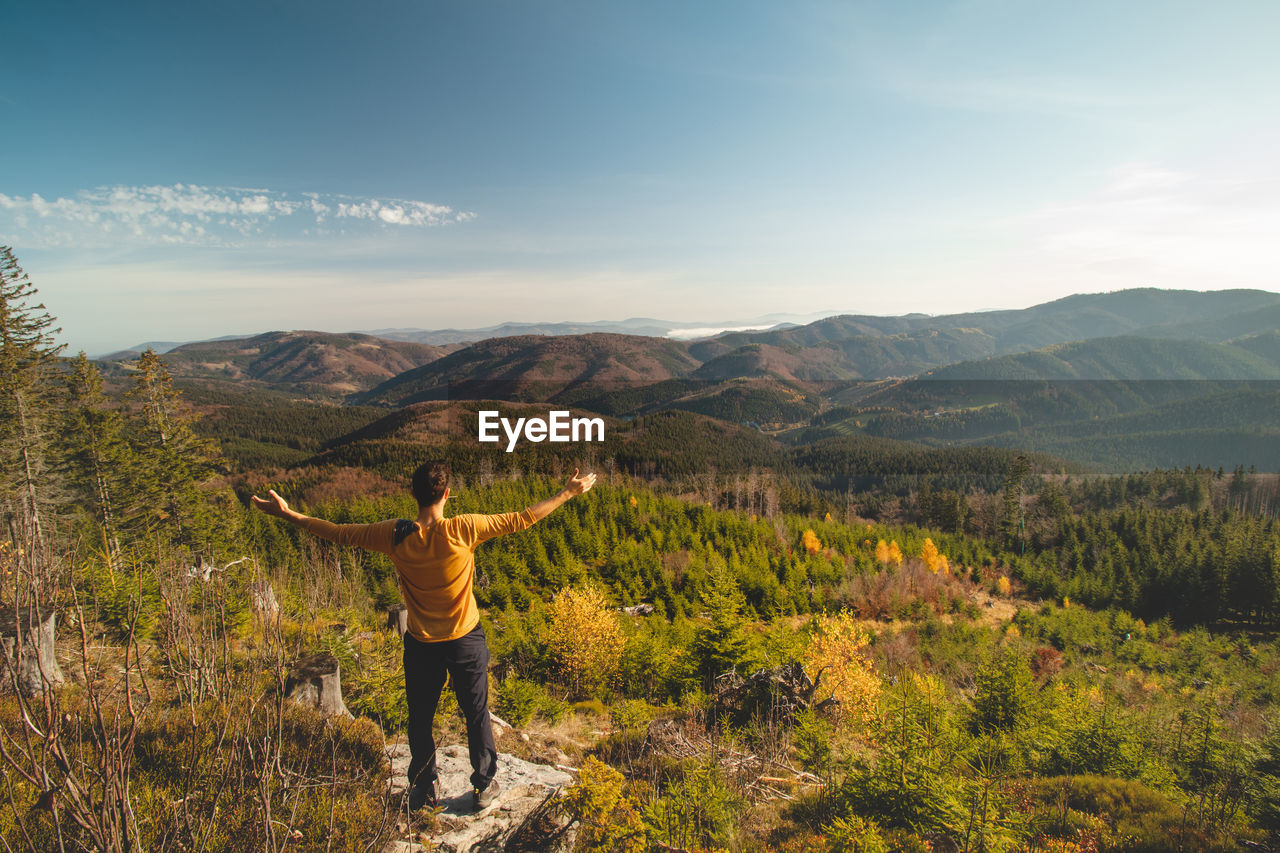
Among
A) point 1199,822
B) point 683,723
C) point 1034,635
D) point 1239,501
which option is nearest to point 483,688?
point 683,723

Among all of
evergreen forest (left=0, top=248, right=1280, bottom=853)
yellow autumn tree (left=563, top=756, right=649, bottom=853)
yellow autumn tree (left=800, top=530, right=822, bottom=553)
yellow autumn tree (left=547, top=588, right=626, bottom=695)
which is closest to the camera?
evergreen forest (left=0, top=248, right=1280, bottom=853)

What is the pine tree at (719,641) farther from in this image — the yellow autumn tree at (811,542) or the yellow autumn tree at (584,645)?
the yellow autumn tree at (811,542)

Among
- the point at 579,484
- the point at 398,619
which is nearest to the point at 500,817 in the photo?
the point at 579,484

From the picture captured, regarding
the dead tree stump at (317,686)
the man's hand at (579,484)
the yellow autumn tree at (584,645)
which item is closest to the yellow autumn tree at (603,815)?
the man's hand at (579,484)

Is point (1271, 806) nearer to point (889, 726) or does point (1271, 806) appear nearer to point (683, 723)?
point (889, 726)

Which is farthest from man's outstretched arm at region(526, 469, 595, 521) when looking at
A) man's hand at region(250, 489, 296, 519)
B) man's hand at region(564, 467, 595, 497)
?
man's hand at region(250, 489, 296, 519)

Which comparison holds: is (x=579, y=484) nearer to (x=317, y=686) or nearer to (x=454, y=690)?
(x=454, y=690)

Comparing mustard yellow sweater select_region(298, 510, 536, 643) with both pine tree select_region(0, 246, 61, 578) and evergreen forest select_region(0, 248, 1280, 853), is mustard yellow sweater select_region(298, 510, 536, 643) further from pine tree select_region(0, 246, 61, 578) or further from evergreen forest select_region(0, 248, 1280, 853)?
pine tree select_region(0, 246, 61, 578)
